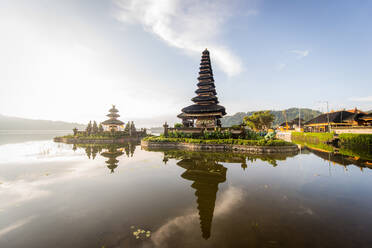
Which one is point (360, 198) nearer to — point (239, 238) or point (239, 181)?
point (239, 181)

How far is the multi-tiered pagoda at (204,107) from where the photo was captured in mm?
27641

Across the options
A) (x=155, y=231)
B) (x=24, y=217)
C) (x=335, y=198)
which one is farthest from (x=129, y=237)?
(x=335, y=198)

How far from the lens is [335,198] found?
254 inches

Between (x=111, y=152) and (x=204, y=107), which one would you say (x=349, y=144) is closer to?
(x=204, y=107)

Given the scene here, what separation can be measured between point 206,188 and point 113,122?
3945cm

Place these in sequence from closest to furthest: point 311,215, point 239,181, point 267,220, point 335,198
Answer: point 267,220 → point 311,215 → point 335,198 → point 239,181

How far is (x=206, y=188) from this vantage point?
757 centimetres

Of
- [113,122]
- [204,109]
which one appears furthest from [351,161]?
[113,122]

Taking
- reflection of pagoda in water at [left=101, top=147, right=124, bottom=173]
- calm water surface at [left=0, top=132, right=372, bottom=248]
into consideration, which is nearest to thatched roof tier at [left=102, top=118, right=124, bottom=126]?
reflection of pagoda in water at [left=101, top=147, right=124, bottom=173]

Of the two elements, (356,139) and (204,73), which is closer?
(356,139)

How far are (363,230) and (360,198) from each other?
3.23 meters

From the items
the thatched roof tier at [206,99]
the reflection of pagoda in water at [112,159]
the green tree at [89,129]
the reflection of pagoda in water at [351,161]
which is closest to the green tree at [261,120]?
the thatched roof tier at [206,99]

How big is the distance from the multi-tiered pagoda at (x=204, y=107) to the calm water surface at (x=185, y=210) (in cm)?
1866

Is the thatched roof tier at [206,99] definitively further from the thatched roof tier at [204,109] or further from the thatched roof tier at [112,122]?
the thatched roof tier at [112,122]
